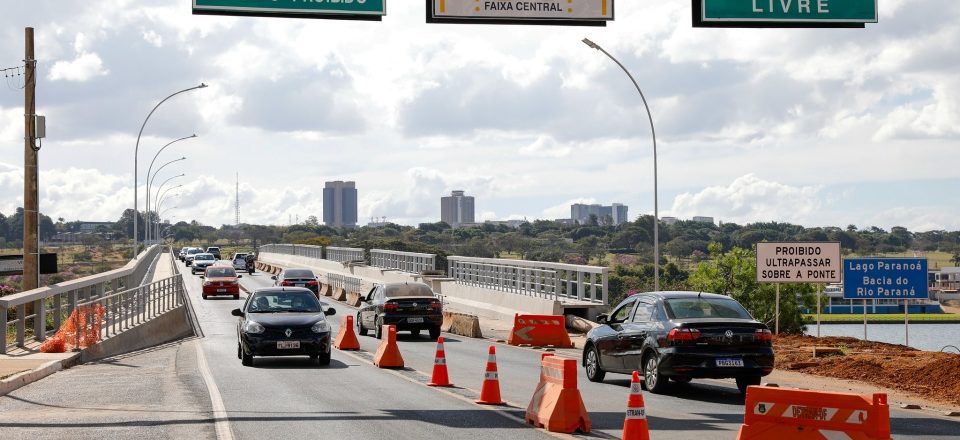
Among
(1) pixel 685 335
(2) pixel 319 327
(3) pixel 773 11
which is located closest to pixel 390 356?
(2) pixel 319 327

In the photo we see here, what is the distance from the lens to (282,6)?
1489 centimetres

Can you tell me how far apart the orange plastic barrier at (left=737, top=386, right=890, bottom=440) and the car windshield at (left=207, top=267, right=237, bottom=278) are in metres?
47.3

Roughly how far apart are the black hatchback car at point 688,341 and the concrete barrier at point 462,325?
48.3 ft

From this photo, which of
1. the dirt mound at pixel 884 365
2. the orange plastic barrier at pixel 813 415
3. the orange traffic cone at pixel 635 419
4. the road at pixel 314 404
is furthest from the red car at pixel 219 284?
the orange plastic barrier at pixel 813 415

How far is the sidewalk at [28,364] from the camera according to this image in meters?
16.8

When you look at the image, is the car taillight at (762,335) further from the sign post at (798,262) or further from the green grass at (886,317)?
the green grass at (886,317)

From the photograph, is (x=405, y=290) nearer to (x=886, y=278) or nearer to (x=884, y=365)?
(x=886, y=278)

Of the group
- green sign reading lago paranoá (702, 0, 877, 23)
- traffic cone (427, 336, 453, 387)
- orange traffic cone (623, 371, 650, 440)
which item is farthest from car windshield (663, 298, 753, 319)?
orange traffic cone (623, 371, 650, 440)

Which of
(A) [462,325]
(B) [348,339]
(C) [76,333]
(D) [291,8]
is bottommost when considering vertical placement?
(A) [462,325]

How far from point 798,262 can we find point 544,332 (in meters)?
6.32

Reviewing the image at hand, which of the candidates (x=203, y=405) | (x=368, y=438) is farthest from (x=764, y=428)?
(x=203, y=405)

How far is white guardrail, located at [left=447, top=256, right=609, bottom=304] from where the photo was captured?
3228cm

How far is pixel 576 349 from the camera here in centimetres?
2761

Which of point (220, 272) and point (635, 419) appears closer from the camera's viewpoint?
point (635, 419)
